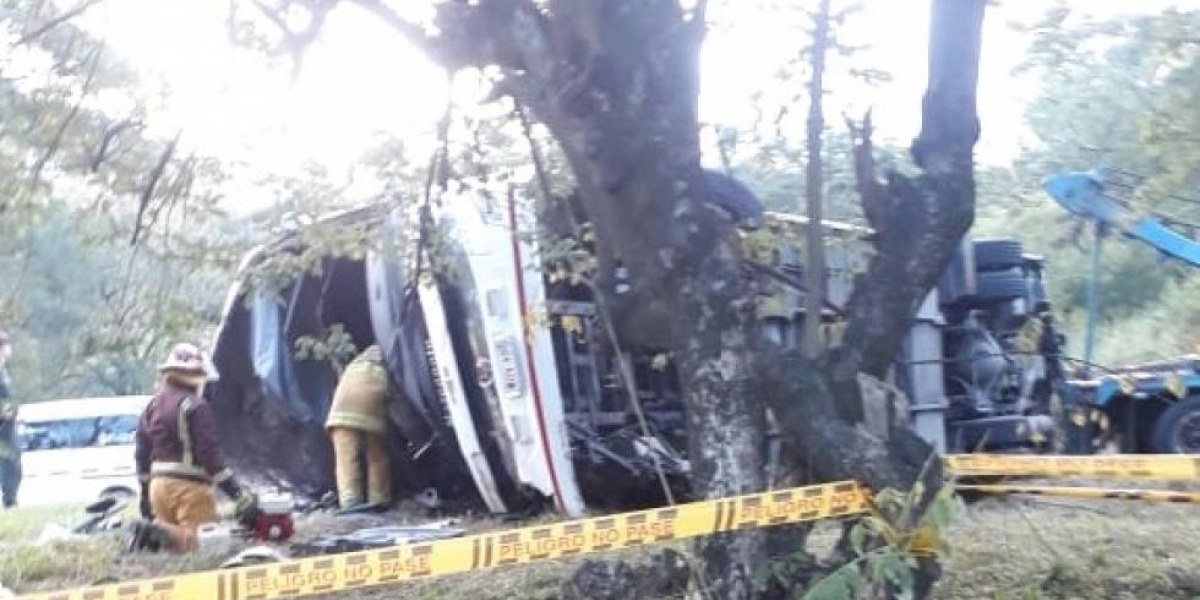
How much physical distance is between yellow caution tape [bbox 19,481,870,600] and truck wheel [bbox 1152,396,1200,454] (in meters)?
7.13

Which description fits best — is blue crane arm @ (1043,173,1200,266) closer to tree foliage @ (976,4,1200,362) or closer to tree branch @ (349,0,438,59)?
tree foliage @ (976,4,1200,362)

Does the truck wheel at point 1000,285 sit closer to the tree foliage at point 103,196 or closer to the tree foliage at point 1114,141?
the tree foliage at point 1114,141

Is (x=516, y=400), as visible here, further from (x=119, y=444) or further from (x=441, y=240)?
(x=119, y=444)

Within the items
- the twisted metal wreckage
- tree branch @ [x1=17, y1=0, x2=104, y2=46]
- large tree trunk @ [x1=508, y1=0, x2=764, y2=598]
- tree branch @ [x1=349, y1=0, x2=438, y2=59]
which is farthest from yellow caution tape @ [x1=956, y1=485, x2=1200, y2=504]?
tree branch @ [x1=17, y1=0, x2=104, y2=46]

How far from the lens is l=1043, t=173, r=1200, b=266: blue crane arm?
11875mm

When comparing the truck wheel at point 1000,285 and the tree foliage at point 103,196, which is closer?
the tree foliage at point 103,196

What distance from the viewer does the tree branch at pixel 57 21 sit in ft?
20.7

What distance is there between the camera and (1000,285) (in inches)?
443

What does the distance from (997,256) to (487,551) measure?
22.9 feet

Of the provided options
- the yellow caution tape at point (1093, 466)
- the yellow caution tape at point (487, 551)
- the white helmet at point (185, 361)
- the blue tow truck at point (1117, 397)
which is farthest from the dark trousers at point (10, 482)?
the yellow caution tape at point (487, 551)

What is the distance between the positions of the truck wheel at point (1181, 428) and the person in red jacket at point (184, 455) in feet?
21.6

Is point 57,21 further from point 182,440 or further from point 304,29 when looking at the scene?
point 182,440

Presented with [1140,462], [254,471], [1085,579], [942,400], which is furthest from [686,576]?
[254,471]

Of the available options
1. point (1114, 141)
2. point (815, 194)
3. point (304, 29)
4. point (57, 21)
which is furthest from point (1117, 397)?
point (57, 21)
